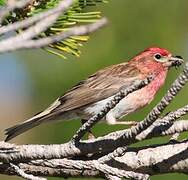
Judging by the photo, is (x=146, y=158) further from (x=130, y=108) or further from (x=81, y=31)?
(x=130, y=108)

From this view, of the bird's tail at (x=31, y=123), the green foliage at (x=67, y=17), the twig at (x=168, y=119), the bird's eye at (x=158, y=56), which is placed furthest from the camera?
the bird's eye at (x=158, y=56)

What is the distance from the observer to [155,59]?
22.3ft

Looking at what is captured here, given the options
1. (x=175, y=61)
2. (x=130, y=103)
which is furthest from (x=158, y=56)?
(x=130, y=103)

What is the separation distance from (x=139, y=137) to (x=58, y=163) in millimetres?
433

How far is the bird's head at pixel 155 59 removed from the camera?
656 centimetres

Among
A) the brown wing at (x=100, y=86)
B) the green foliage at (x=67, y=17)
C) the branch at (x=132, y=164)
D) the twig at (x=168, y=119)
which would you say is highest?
the green foliage at (x=67, y=17)

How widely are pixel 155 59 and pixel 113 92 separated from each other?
0.58 meters

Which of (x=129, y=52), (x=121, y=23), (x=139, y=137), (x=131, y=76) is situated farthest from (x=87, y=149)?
(x=121, y=23)

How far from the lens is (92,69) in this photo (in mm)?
8742

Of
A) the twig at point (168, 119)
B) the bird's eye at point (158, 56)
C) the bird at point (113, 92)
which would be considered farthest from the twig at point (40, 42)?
the bird's eye at point (158, 56)

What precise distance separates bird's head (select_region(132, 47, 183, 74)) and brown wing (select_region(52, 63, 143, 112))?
12cm

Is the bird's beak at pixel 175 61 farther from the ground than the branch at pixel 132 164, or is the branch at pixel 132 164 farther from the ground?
the branch at pixel 132 164

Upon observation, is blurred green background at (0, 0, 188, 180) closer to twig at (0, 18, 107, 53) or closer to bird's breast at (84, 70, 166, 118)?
bird's breast at (84, 70, 166, 118)

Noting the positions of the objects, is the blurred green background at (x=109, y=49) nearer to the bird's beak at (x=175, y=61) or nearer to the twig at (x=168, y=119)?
the bird's beak at (x=175, y=61)
